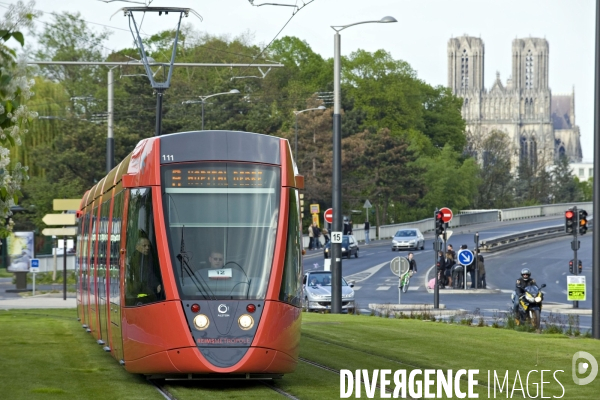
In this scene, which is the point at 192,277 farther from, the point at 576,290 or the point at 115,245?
the point at 576,290

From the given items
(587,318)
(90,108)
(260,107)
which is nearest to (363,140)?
(260,107)

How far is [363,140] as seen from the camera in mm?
88750

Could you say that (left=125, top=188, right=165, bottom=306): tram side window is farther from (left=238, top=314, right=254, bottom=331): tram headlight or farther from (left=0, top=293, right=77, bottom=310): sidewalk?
(left=0, top=293, right=77, bottom=310): sidewalk

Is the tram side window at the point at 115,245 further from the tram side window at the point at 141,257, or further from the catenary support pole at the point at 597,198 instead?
the catenary support pole at the point at 597,198

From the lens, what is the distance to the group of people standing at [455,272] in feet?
169

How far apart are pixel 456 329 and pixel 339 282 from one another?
7789 millimetres

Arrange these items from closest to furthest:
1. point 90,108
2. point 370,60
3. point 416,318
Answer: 1. point 416,318
2. point 90,108
3. point 370,60

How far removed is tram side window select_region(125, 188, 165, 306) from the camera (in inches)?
547

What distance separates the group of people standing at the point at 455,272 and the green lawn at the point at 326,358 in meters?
24.6

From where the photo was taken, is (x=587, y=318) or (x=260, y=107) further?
(x=260, y=107)

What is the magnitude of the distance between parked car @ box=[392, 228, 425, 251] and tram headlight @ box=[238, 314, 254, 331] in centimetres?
6432

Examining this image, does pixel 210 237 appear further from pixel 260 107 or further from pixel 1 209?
pixel 260 107

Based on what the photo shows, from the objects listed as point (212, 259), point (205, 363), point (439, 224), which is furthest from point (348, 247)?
point (205, 363)

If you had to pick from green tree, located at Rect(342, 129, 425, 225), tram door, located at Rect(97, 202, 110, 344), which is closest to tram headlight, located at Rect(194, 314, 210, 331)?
tram door, located at Rect(97, 202, 110, 344)
